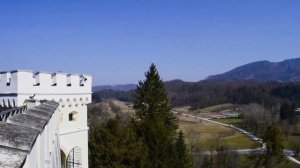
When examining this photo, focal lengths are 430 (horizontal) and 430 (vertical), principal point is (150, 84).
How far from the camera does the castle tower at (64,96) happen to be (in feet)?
34.6

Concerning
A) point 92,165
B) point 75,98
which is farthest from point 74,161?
point 92,165

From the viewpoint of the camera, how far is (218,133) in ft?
391

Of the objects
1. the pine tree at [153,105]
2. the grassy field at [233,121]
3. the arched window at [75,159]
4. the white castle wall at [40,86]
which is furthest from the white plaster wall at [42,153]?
the grassy field at [233,121]

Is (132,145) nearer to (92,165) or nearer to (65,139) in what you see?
(92,165)

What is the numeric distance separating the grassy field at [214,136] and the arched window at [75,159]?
6939 centimetres

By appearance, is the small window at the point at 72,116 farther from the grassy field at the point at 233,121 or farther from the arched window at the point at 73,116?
the grassy field at the point at 233,121

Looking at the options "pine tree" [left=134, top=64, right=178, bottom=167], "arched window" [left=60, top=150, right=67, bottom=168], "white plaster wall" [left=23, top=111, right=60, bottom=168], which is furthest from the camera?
"pine tree" [left=134, top=64, right=178, bottom=167]

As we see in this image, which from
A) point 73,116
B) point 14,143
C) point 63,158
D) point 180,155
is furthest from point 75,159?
point 180,155

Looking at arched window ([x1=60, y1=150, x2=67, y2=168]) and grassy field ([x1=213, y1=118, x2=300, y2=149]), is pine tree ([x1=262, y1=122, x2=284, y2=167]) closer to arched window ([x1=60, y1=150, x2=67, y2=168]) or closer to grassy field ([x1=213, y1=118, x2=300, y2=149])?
grassy field ([x1=213, y1=118, x2=300, y2=149])

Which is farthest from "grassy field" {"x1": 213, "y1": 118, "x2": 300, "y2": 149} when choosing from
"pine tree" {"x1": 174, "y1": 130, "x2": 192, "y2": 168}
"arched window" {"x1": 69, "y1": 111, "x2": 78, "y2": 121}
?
"arched window" {"x1": 69, "y1": 111, "x2": 78, "y2": 121}

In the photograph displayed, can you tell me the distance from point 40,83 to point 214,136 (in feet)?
335

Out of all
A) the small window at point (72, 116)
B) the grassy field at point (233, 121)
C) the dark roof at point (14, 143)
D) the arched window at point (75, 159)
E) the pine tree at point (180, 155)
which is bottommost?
the grassy field at point (233, 121)

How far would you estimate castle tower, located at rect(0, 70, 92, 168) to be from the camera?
10531 mm

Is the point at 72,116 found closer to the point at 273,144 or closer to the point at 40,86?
the point at 40,86
